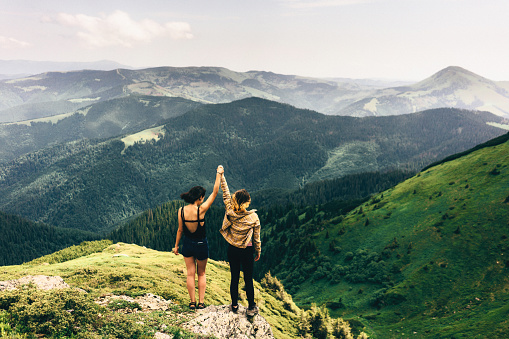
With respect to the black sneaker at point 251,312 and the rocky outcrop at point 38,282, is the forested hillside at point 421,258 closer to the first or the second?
the black sneaker at point 251,312

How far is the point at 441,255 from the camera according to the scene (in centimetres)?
7294

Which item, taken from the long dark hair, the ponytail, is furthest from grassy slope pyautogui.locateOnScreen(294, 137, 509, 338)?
the long dark hair

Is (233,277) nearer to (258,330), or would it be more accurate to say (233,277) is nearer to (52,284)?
(258,330)

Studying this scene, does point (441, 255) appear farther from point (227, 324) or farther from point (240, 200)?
point (240, 200)

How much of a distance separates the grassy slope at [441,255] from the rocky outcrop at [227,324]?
150 ft

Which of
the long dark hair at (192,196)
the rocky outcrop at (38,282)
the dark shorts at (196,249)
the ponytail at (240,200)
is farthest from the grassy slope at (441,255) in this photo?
the rocky outcrop at (38,282)

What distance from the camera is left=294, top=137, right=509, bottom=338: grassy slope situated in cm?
5466

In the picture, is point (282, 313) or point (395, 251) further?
point (395, 251)

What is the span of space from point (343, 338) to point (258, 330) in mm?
25282

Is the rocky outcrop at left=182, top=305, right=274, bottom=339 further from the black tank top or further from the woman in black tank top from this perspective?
the black tank top

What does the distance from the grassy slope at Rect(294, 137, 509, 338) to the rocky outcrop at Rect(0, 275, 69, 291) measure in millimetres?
56405

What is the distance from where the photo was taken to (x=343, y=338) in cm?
3512

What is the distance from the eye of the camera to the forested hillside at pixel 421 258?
56531 mm

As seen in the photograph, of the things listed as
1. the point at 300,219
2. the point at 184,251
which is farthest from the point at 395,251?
the point at 184,251
